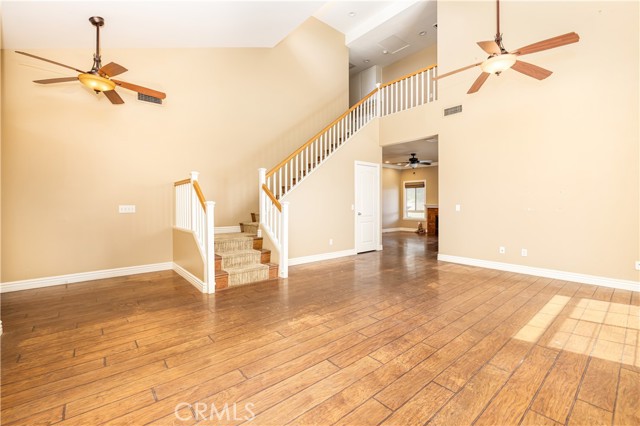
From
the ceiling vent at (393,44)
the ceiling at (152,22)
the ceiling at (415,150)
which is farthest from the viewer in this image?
the ceiling vent at (393,44)

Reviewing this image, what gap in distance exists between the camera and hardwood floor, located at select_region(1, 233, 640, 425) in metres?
1.65

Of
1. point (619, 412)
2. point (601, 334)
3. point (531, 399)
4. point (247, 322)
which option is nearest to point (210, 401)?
point (247, 322)

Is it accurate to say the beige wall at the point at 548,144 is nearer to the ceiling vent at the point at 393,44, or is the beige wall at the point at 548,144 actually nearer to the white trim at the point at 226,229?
the ceiling vent at the point at 393,44

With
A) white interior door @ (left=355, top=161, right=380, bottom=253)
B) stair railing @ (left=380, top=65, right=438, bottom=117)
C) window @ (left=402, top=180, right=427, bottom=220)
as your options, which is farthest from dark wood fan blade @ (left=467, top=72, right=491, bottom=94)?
window @ (left=402, top=180, right=427, bottom=220)

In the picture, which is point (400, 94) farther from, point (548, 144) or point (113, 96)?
point (113, 96)

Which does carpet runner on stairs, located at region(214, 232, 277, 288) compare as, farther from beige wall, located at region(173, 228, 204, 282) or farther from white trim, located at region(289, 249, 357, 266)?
white trim, located at region(289, 249, 357, 266)

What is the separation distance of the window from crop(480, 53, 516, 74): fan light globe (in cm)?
855

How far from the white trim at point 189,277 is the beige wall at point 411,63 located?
8.92m

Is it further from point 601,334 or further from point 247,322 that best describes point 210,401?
point 601,334

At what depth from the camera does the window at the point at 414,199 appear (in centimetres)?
1184

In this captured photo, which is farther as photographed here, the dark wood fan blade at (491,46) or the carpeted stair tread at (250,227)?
the carpeted stair tread at (250,227)

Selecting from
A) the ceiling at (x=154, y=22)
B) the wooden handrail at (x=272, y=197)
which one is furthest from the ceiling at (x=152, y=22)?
the wooden handrail at (x=272, y=197)

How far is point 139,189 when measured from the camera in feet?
16.1

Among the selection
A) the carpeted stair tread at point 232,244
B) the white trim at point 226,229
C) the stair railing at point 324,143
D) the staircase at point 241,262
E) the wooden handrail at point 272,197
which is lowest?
the staircase at point 241,262
